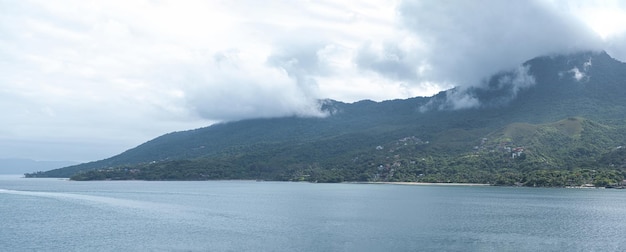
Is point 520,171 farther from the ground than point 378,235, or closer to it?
farther from the ground

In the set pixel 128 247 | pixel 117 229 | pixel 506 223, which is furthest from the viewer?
pixel 506 223

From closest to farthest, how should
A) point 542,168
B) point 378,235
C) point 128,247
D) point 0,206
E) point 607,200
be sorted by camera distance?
point 128,247
point 378,235
point 0,206
point 607,200
point 542,168

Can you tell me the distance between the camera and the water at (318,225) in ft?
172

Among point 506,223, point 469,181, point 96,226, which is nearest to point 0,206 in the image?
point 96,226

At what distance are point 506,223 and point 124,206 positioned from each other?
62368mm

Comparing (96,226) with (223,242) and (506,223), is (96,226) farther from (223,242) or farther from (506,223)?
(506,223)

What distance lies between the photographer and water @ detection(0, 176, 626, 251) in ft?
172

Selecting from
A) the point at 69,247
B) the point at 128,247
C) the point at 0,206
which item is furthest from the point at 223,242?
the point at 0,206

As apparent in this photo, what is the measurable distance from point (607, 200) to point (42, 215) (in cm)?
9613

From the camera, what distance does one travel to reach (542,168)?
15900 cm

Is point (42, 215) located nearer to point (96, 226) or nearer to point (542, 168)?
point (96, 226)

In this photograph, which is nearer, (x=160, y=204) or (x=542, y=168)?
(x=160, y=204)

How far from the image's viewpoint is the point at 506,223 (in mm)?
68750

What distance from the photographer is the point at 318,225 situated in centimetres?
6700
